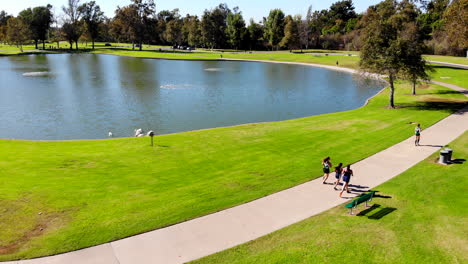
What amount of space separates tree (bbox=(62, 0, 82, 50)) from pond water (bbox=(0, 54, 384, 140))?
7304 centimetres

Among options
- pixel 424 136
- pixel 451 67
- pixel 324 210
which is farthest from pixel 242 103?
pixel 451 67

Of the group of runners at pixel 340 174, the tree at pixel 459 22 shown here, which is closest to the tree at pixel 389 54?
the tree at pixel 459 22

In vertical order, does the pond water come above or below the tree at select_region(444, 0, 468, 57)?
below

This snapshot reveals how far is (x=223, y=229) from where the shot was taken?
43.0 feet

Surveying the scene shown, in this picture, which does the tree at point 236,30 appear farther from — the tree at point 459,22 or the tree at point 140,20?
the tree at point 459,22

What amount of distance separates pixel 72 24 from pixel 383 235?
151121 mm

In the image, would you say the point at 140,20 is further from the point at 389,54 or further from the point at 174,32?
the point at 389,54

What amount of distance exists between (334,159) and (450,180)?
5.85m

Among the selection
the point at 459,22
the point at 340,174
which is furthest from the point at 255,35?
the point at 340,174

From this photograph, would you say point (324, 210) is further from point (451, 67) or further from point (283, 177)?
point (451, 67)

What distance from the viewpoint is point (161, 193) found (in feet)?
52.8

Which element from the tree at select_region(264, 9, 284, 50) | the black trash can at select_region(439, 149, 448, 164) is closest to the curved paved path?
the black trash can at select_region(439, 149, 448, 164)

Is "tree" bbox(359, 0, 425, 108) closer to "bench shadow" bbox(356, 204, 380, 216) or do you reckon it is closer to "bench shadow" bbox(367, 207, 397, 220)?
"bench shadow" bbox(356, 204, 380, 216)

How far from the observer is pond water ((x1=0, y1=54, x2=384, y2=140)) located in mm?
33781
